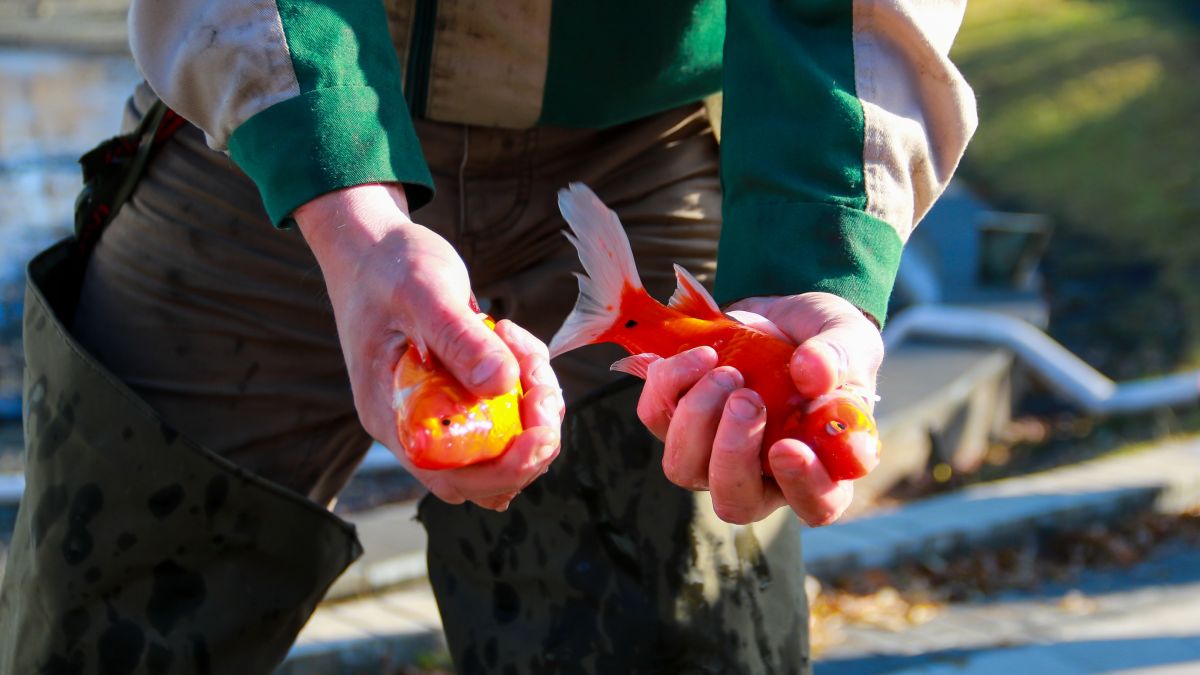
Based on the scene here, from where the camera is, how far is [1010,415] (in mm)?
8641

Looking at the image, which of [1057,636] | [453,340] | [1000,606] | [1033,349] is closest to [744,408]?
[453,340]

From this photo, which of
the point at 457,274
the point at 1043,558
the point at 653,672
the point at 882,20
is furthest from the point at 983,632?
the point at 457,274

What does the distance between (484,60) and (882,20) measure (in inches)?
23.5

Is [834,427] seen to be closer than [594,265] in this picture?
Result: Yes

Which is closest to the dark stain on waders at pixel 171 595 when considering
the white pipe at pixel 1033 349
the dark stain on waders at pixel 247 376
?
the dark stain on waders at pixel 247 376

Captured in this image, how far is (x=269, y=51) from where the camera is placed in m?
1.62

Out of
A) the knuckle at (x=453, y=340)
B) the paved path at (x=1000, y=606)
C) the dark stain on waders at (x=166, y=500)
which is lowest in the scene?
the paved path at (x=1000, y=606)

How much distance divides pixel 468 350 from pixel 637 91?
80 cm

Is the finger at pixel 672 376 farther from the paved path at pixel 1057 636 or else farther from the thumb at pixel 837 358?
the paved path at pixel 1057 636

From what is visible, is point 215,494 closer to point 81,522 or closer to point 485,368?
point 81,522

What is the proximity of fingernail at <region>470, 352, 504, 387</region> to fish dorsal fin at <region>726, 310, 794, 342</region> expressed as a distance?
0.38m

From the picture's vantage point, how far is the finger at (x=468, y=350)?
57.1 inches

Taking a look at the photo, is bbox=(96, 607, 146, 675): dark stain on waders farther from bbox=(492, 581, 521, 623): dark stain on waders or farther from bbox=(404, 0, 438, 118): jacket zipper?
bbox=(404, 0, 438, 118): jacket zipper

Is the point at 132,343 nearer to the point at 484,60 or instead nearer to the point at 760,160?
the point at 484,60
